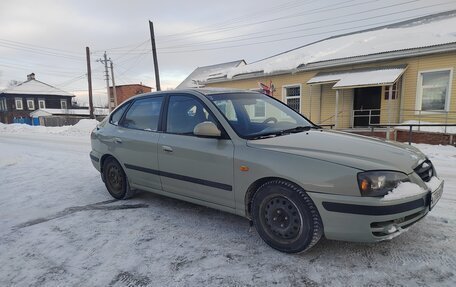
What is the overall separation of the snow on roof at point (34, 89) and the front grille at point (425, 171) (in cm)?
6090

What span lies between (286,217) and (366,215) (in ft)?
2.36

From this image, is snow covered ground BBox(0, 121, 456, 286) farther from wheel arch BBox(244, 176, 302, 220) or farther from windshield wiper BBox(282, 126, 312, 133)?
windshield wiper BBox(282, 126, 312, 133)

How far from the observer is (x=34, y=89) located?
5334 centimetres

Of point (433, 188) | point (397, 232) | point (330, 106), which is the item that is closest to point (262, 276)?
point (397, 232)

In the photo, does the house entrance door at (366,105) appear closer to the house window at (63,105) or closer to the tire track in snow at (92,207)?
the tire track in snow at (92,207)

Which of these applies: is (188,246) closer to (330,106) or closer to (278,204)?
(278,204)

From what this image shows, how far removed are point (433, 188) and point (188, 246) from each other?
8.18 feet

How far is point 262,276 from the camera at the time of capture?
2.62 metres

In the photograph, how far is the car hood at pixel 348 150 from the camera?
2.67m

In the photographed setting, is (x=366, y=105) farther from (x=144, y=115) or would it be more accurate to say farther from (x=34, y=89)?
(x=34, y=89)

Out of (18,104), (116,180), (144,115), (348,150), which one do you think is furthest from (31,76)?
(348,150)

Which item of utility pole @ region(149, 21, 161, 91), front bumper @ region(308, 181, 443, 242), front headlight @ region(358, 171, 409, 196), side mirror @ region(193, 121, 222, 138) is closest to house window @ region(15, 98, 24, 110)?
utility pole @ region(149, 21, 161, 91)

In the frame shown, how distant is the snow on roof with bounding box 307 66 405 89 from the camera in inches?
473

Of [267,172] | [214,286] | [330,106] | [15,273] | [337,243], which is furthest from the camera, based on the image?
[330,106]
